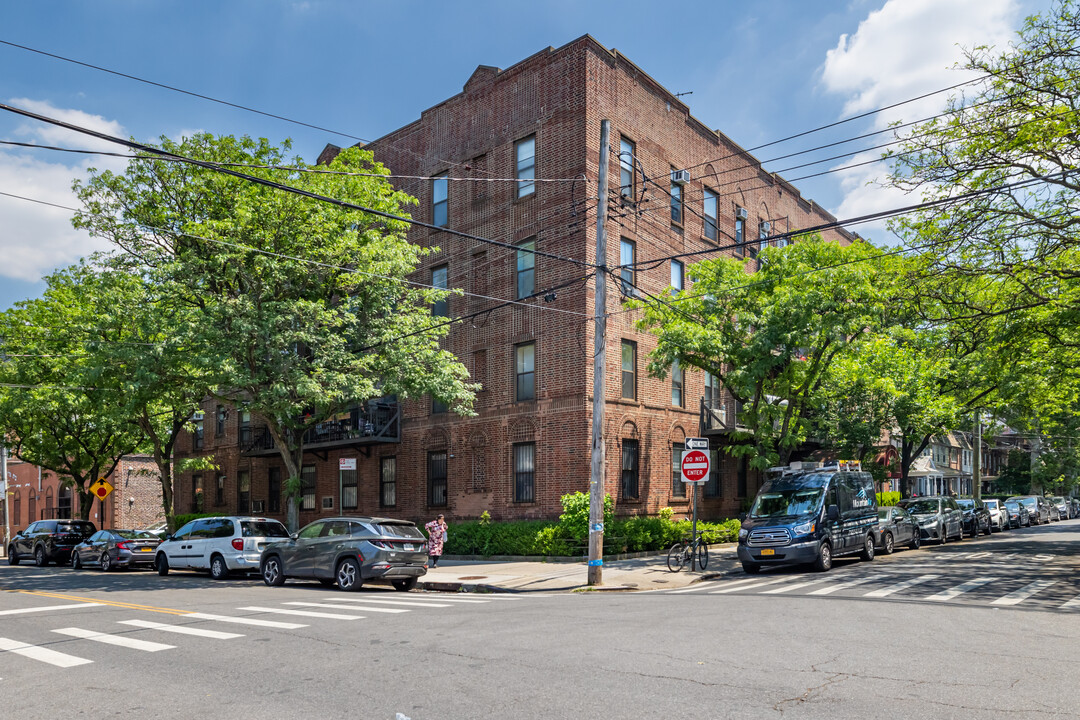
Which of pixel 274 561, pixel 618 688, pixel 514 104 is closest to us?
pixel 618 688

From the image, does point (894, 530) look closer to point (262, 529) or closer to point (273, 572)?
point (273, 572)

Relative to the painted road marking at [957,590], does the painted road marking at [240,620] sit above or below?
above

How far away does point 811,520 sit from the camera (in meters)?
19.0

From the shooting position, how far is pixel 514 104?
2777 cm

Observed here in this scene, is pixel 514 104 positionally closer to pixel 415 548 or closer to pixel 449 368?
pixel 449 368

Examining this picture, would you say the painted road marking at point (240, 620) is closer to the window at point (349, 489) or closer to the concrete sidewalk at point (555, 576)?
the concrete sidewalk at point (555, 576)

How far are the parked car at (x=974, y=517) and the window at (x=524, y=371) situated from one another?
1730cm

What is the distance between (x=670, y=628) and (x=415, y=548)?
27.7 feet

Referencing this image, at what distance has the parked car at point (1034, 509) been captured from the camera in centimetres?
4419

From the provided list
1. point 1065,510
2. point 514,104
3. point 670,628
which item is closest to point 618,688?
point 670,628

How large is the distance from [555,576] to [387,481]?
13320mm

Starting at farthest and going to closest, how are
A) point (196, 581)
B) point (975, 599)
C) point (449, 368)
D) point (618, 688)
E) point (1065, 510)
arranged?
point (1065, 510) → point (449, 368) → point (196, 581) → point (975, 599) → point (618, 688)

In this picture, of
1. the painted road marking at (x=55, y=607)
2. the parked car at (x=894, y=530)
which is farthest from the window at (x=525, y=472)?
the painted road marking at (x=55, y=607)

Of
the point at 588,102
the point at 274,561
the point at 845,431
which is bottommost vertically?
the point at 274,561
